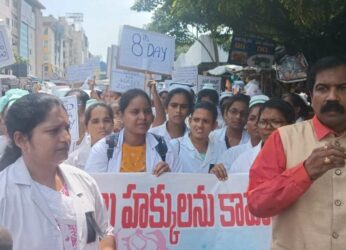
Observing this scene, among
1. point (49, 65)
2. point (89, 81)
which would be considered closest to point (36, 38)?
point (49, 65)

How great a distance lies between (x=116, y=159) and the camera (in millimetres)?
3770

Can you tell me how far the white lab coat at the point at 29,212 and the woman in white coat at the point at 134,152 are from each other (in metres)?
1.41

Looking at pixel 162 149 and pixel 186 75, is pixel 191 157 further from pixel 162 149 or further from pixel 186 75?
Answer: pixel 186 75

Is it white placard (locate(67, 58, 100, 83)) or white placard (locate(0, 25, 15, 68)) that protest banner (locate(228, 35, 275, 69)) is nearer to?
white placard (locate(67, 58, 100, 83))

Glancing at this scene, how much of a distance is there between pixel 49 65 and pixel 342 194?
85.9 metres

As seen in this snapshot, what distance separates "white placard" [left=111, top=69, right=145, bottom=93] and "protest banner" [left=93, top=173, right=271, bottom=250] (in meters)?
3.12

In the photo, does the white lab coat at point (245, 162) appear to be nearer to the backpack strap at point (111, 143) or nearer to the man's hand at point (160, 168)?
the man's hand at point (160, 168)

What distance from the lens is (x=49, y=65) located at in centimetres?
8475

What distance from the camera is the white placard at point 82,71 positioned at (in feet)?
32.0

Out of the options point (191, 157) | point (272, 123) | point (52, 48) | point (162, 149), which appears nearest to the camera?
point (272, 123)

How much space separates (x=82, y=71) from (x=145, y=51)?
3.82m

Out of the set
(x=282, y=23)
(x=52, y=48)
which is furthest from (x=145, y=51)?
(x=52, y=48)

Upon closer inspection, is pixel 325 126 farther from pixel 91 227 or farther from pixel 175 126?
pixel 175 126

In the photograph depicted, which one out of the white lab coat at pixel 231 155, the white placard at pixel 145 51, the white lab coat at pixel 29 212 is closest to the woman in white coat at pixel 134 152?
the white lab coat at pixel 231 155
